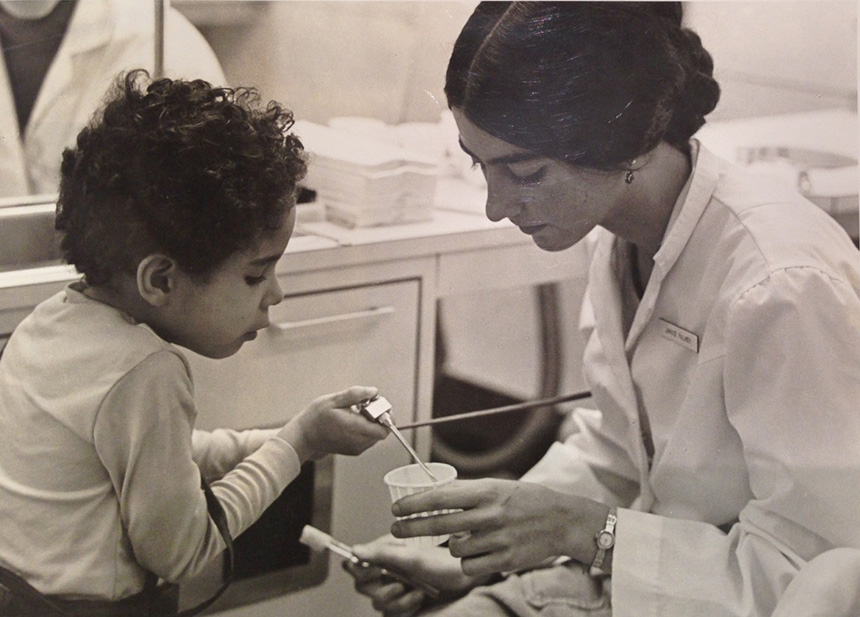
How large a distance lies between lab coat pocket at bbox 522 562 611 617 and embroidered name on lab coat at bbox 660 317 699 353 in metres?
0.30

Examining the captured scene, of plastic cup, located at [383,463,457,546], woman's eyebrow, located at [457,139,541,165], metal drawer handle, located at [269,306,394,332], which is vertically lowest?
plastic cup, located at [383,463,457,546]

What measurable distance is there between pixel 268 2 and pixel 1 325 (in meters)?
0.45

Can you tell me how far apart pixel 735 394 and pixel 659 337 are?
13cm

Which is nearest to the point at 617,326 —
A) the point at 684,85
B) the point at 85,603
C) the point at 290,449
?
the point at 684,85

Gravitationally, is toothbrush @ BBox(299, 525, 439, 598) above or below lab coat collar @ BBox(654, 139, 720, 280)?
below

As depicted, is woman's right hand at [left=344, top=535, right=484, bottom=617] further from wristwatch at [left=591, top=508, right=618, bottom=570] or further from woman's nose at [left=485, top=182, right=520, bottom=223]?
woman's nose at [left=485, top=182, right=520, bottom=223]

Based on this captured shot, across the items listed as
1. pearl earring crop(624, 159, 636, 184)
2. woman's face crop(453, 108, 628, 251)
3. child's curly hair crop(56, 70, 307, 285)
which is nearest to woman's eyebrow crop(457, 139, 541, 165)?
woman's face crop(453, 108, 628, 251)

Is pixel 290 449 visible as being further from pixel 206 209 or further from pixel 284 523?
pixel 206 209

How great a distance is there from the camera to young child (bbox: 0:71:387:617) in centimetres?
95

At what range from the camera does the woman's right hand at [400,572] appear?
1215 millimetres

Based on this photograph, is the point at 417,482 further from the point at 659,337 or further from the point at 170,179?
the point at 170,179

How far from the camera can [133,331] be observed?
1.00m

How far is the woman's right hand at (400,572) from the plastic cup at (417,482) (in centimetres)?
3

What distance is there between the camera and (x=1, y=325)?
1052 mm
